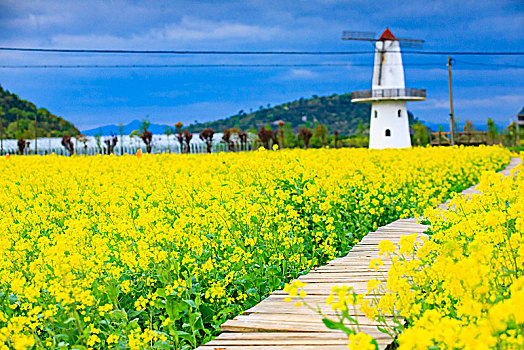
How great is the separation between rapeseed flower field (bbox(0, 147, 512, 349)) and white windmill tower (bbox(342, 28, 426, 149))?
28.4 m

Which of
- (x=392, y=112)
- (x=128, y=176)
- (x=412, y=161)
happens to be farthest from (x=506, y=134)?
(x=128, y=176)

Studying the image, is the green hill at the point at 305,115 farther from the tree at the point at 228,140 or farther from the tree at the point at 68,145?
the tree at the point at 68,145

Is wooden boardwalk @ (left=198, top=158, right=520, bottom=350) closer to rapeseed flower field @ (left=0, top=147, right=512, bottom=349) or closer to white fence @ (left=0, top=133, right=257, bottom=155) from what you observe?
rapeseed flower field @ (left=0, top=147, right=512, bottom=349)

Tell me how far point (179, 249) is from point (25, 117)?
7972 centimetres

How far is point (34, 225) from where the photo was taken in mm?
6906

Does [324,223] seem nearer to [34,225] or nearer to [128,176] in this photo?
[34,225]

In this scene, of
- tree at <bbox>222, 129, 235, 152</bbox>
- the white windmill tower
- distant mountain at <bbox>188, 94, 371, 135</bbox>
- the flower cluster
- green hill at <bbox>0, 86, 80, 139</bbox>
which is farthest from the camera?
distant mountain at <bbox>188, 94, 371, 135</bbox>

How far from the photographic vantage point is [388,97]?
38.7 metres

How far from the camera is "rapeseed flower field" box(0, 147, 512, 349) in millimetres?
3904

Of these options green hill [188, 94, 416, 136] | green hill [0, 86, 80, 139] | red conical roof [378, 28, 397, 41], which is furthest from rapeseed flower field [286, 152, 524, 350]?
green hill [188, 94, 416, 136]

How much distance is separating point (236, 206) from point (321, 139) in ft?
190

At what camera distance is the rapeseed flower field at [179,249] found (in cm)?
390

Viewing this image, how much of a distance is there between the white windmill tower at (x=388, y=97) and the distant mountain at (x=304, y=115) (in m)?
60.1

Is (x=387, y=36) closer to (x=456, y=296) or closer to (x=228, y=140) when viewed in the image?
(x=228, y=140)
